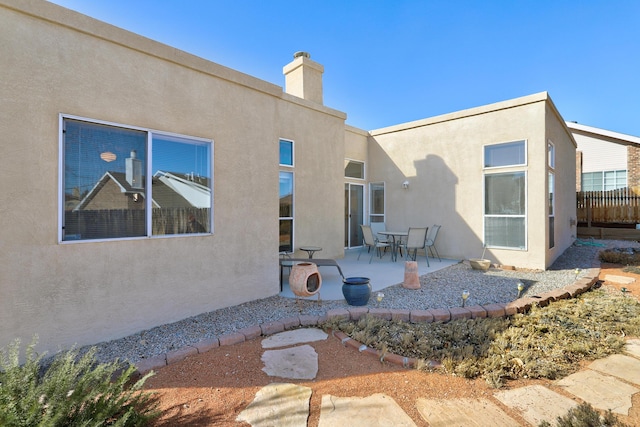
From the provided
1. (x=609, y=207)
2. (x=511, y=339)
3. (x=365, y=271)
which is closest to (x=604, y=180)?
(x=609, y=207)

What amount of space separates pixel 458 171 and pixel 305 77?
4.85 m

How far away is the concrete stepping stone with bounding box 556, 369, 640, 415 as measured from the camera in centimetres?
239

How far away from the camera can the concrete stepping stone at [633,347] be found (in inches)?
131

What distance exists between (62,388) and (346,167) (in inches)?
345

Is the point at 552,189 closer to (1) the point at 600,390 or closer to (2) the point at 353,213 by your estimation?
(2) the point at 353,213

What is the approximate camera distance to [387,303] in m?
4.82

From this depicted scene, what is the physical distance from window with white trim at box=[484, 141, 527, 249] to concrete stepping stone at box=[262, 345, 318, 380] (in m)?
6.39

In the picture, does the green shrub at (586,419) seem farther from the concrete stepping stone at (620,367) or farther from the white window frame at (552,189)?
the white window frame at (552,189)

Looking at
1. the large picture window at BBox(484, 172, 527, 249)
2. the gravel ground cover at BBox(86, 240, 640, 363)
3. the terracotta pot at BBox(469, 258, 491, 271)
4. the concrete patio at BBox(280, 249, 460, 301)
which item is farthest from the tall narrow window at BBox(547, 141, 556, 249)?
the concrete patio at BBox(280, 249, 460, 301)

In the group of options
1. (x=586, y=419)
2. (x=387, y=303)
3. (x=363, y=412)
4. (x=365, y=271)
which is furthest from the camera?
(x=365, y=271)

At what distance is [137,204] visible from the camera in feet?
12.3

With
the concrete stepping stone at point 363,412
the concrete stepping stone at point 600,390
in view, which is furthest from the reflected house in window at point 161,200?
the concrete stepping stone at point 600,390

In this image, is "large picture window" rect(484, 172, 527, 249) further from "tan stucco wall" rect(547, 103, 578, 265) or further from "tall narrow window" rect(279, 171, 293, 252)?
"tall narrow window" rect(279, 171, 293, 252)

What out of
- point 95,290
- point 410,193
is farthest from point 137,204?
point 410,193
